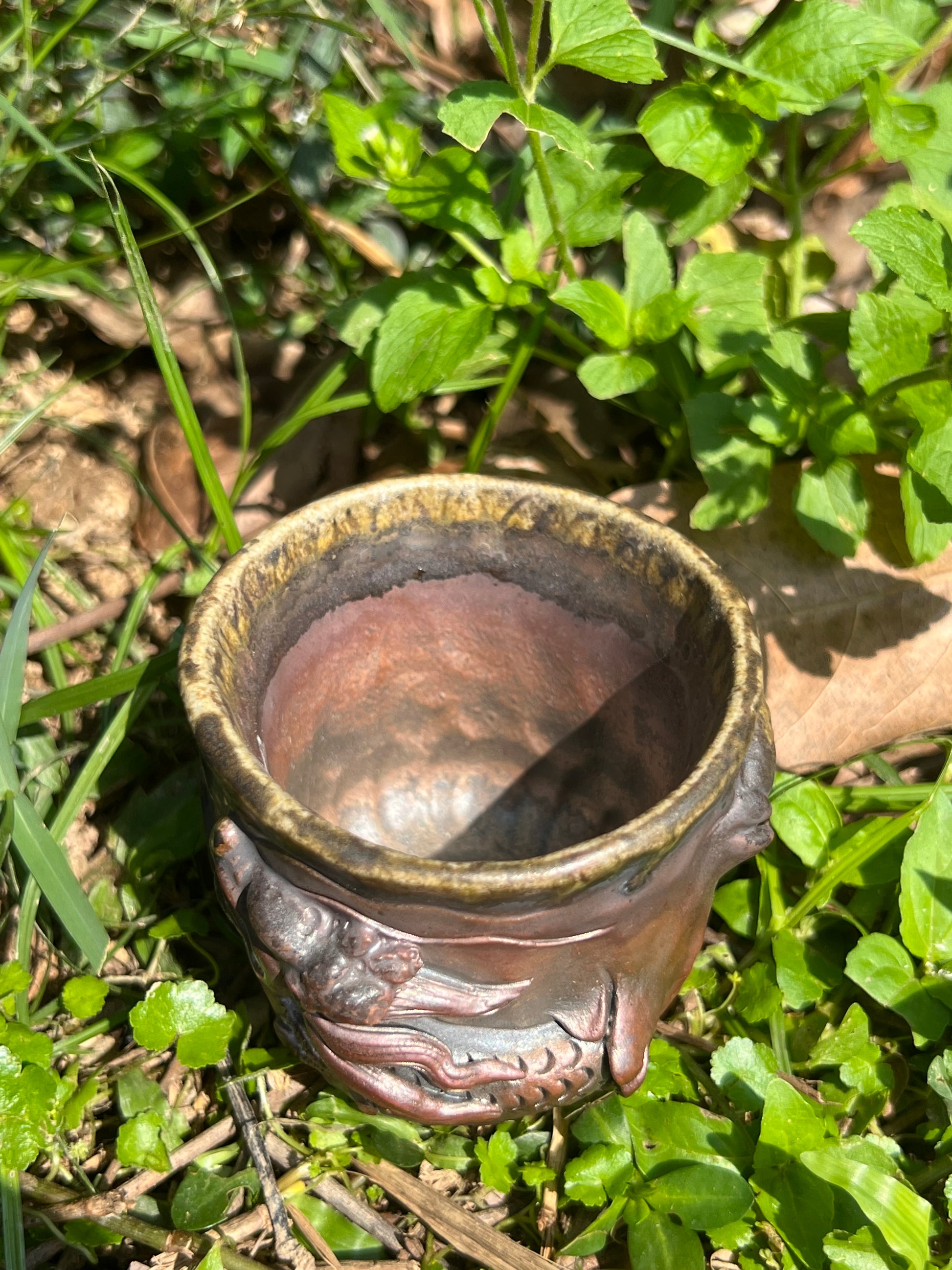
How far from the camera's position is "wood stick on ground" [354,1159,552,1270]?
1.51 meters

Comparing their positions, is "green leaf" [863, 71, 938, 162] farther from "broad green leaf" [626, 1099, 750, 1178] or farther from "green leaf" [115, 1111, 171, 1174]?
"green leaf" [115, 1111, 171, 1174]

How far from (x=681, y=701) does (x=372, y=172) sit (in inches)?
37.3

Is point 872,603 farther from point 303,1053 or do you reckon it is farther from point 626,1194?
point 303,1053

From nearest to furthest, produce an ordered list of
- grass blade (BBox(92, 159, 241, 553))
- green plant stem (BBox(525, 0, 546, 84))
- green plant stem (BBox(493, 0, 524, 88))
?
green plant stem (BBox(525, 0, 546, 84)) → green plant stem (BBox(493, 0, 524, 88)) → grass blade (BBox(92, 159, 241, 553))

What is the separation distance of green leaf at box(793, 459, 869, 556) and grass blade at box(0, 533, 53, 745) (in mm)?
1105

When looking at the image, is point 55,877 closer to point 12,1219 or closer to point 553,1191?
point 12,1219

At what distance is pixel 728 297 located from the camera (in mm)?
1871

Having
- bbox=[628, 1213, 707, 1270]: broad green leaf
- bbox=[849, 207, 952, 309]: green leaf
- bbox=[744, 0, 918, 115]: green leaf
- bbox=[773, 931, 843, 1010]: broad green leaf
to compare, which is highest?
bbox=[744, 0, 918, 115]: green leaf

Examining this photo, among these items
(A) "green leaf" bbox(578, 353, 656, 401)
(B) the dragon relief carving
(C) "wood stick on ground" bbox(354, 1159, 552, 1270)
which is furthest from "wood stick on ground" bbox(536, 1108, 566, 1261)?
(A) "green leaf" bbox(578, 353, 656, 401)

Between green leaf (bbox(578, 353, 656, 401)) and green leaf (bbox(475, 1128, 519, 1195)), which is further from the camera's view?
green leaf (bbox(578, 353, 656, 401))

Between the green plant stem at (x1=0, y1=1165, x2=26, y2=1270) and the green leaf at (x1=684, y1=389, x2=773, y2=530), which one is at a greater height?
the green leaf at (x1=684, y1=389, x2=773, y2=530)

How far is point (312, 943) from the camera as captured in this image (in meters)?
1.26

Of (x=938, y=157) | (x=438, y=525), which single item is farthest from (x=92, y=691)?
(x=938, y=157)

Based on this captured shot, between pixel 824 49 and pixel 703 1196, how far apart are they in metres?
1.55
